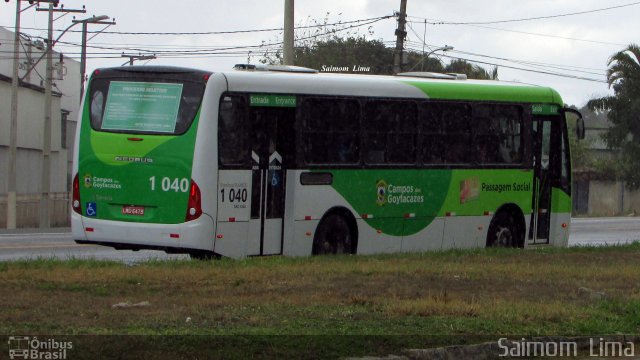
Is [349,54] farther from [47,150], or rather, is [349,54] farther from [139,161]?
[139,161]

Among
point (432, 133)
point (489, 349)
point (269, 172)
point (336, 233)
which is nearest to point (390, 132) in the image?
point (432, 133)

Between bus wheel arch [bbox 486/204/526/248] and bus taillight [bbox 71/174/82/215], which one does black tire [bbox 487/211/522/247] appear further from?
bus taillight [bbox 71/174/82/215]

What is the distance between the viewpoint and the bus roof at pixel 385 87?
1708cm

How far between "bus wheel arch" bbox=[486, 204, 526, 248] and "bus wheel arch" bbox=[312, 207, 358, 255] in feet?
11.0

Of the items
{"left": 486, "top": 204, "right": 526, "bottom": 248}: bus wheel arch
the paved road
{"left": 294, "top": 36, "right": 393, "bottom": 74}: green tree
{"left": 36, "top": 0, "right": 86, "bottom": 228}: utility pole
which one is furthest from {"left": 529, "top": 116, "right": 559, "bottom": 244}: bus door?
{"left": 294, "top": 36, "right": 393, "bottom": 74}: green tree

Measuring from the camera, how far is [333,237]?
18.3m

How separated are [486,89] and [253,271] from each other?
309 inches

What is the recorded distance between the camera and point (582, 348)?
10.4 metres

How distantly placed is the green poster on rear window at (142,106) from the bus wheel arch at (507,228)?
6962mm

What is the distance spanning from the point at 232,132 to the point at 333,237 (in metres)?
2.72

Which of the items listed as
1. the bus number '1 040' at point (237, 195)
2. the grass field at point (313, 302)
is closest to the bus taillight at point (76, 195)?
the grass field at point (313, 302)

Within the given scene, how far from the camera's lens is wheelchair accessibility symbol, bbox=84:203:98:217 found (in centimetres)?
1681

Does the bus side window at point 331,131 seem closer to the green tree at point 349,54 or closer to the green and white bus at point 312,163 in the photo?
the green and white bus at point 312,163

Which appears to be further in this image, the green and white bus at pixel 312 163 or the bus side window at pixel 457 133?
the bus side window at pixel 457 133
